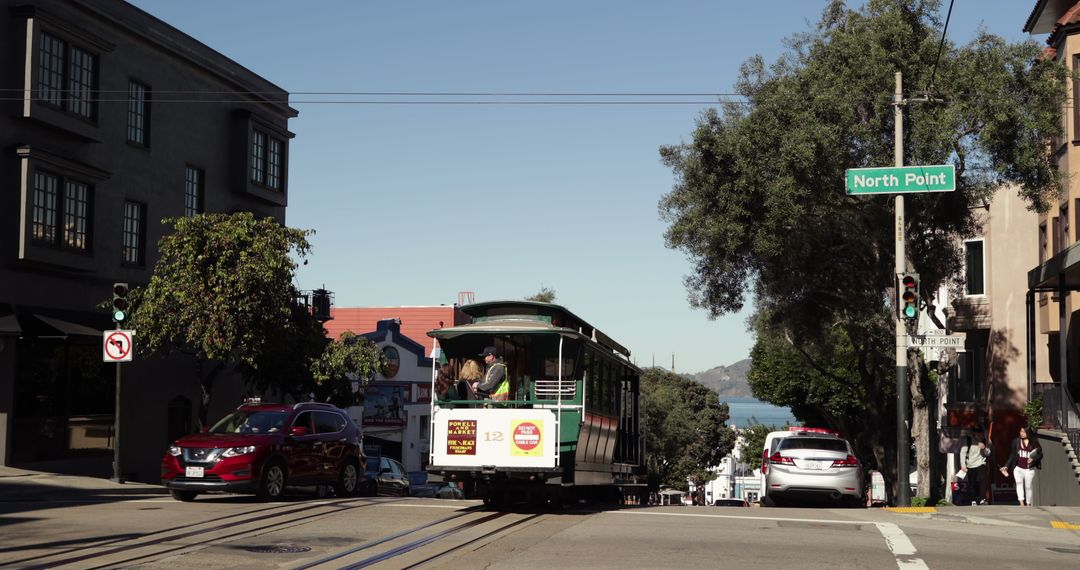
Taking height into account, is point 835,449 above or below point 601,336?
below

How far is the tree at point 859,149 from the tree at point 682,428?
4439cm

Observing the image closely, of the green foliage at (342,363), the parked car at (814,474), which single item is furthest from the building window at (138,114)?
the parked car at (814,474)

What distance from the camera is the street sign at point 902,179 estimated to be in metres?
19.7

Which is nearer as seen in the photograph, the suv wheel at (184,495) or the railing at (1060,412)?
the suv wheel at (184,495)

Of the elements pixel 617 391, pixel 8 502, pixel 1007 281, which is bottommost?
pixel 8 502

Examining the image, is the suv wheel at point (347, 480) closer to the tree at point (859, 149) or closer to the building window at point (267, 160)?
the tree at point (859, 149)

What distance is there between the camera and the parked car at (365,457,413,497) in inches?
1268

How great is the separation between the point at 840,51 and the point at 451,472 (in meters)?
14.1


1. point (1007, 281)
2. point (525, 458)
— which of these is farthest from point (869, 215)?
point (1007, 281)

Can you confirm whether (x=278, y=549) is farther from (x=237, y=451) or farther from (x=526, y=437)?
(x=237, y=451)

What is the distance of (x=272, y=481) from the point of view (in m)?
19.5

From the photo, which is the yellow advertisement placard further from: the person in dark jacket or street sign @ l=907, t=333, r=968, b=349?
the person in dark jacket

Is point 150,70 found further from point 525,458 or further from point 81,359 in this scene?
point 525,458

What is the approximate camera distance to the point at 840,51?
25.9m
